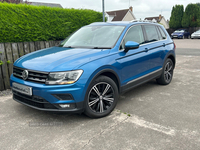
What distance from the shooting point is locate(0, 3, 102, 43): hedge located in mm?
5465

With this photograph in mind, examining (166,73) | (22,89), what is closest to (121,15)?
(166,73)

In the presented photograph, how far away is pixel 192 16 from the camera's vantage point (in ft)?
114

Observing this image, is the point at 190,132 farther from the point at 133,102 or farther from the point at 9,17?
the point at 9,17

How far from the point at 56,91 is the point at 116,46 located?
5.05 feet

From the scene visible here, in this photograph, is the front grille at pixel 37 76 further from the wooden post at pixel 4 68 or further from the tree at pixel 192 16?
the tree at pixel 192 16

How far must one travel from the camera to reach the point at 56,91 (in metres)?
2.99

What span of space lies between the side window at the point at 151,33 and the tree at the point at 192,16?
1350 inches

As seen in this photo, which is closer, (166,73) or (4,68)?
(4,68)

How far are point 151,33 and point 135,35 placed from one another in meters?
0.80

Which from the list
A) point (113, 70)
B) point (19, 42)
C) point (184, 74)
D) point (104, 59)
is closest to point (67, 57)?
point (104, 59)

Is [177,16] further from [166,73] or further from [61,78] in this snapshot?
[61,78]

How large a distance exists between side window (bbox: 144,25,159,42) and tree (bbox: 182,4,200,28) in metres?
34.3

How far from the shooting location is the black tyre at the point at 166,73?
5461 mm

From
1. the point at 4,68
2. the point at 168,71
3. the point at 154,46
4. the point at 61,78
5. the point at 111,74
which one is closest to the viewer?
the point at 61,78
